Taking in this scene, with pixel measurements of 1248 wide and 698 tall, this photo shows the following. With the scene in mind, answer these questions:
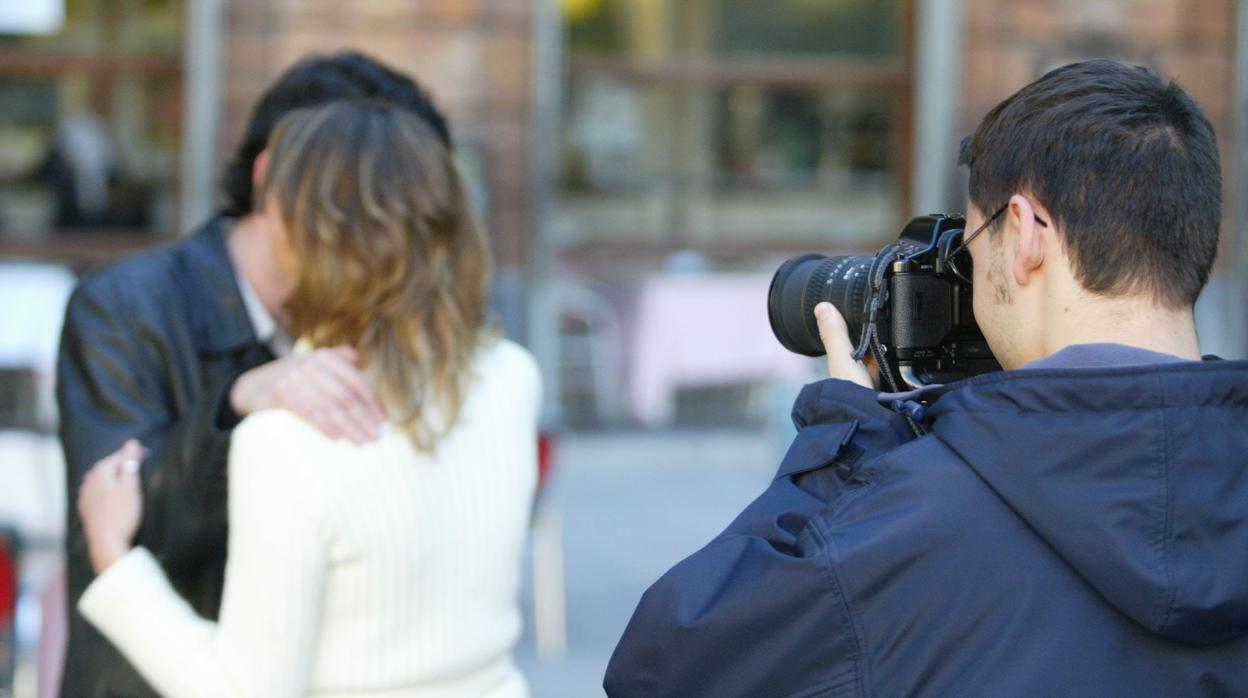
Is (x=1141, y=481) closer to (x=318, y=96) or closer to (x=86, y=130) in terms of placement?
(x=318, y=96)

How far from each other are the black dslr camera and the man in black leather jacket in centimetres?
66

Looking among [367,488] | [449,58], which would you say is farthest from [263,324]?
[449,58]

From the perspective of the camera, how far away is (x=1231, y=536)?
1.16m

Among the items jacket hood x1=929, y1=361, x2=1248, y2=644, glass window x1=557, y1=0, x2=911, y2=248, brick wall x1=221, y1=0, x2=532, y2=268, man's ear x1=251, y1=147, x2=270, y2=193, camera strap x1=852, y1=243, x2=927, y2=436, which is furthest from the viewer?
glass window x1=557, y1=0, x2=911, y2=248

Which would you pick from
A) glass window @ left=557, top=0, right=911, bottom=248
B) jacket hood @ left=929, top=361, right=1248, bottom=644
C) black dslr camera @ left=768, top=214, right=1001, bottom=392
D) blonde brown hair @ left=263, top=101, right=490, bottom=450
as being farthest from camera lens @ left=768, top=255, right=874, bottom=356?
glass window @ left=557, top=0, right=911, bottom=248

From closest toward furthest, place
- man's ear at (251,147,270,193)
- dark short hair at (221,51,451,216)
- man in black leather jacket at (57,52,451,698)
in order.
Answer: man in black leather jacket at (57,52,451,698) → man's ear at (251,147,270,193) → dark short hair at (221,51,451,216)

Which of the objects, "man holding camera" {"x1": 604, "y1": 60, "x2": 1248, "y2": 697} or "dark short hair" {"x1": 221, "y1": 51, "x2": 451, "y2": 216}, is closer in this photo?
"man holding camera" {"x1": 604, "y1": 60, "x2": 1248, "y2": 697}

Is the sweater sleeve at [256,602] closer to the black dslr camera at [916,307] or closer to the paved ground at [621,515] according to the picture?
the black dslr camera at [916,307]

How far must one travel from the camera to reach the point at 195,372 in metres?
1.99

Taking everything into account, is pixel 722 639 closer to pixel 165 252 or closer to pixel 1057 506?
pixel 1057 506

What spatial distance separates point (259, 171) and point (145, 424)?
16.3 inches

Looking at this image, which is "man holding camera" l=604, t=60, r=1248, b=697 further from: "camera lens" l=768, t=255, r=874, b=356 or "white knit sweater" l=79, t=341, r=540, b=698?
"white knit sweater" l=79, t=341, r=540, b=698

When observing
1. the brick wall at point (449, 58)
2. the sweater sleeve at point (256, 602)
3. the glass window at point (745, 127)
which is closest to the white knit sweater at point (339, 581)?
the sweater sleeve at point (256, 602)

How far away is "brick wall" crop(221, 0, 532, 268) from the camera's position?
692 cm
